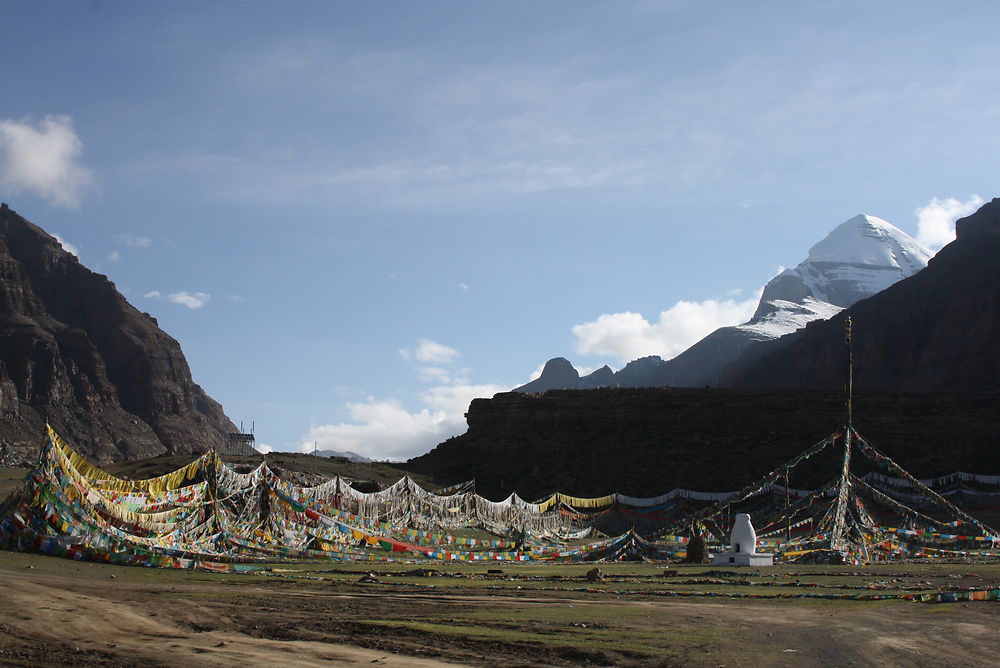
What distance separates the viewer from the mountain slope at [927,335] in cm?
10906

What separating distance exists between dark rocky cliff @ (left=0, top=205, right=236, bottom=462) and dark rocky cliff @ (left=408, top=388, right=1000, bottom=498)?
7251cm

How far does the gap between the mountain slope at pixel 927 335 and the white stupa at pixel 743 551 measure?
83776 millimetres

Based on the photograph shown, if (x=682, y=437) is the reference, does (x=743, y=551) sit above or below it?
below

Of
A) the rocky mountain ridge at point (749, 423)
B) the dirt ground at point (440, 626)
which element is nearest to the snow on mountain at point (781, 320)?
the rocky mountain ridge at point (749, 423)

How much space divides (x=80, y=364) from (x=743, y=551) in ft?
523

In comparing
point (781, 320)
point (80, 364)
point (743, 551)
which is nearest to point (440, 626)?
point (743, 551)

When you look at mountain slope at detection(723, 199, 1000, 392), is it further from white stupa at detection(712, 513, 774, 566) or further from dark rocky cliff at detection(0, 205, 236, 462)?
dark rocky cliff at detection(0, 205, 236, 462)

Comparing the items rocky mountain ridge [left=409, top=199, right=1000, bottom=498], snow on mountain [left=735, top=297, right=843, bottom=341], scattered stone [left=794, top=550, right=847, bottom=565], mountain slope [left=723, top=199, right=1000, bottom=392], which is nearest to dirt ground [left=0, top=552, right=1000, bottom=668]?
scattered stone [left=794, top=550, right=847, bottom=565]

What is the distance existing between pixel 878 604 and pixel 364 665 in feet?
32.9

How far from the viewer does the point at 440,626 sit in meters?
14.0

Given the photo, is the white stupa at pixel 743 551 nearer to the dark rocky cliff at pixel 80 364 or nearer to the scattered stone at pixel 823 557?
the scattered stone at pixel 823 557

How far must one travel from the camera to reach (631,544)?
1308 inches

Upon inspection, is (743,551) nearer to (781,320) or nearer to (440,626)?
(440,626)

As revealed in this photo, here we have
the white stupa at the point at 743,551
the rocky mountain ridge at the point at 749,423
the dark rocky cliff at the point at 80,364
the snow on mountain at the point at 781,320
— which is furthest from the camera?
the snow on mountain at the point at 781,320
